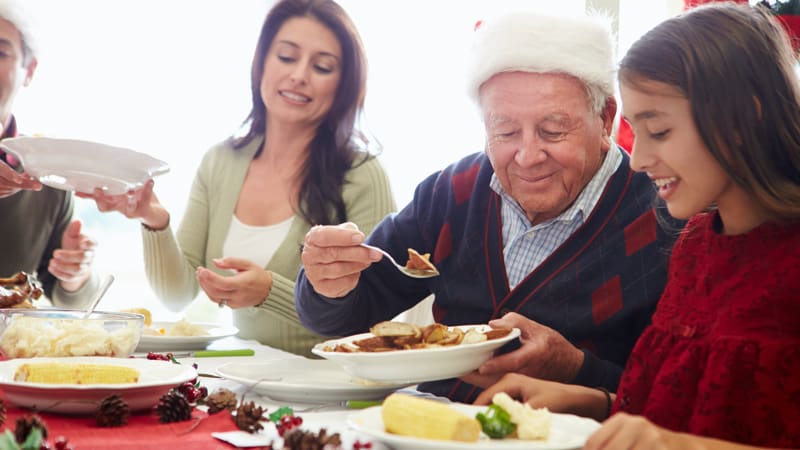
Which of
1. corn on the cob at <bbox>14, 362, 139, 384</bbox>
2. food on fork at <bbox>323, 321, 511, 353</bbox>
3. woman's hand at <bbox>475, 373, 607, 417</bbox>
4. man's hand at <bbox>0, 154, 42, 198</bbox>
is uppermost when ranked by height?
man's hand at <bbox>0, 154, 42, 198</bbox>

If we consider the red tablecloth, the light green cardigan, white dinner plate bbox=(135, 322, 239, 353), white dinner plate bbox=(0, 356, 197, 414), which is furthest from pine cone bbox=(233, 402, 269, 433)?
the light green cardigan

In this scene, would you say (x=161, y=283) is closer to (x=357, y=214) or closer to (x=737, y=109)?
(x=357, y=214)

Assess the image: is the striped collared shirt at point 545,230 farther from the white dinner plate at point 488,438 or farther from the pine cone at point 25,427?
the pine cone at point 25,427

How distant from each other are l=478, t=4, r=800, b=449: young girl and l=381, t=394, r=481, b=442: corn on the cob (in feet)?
0.99

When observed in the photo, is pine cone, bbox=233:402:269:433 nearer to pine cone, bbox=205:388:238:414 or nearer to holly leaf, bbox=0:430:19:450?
pine cone, bbox=205:388:238:414

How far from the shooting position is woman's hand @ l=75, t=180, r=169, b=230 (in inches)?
90.7

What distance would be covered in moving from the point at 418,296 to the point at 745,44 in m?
1.03

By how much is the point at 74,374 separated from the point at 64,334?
32cm

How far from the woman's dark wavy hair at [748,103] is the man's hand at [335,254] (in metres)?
0.65

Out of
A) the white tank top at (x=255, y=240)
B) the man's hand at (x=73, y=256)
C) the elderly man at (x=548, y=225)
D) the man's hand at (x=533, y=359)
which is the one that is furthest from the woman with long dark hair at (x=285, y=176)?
the man's hand at (x=533, y=359)

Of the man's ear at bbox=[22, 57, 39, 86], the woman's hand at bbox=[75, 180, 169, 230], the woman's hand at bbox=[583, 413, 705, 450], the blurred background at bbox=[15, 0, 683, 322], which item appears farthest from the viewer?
the blurred background at bbox=[15, 0, 683, 322]

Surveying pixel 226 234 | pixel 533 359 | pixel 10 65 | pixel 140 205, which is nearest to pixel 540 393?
pixel 533 359

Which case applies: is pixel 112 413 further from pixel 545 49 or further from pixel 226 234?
pixel 226 234

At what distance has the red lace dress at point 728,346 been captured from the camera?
42.6 inches
